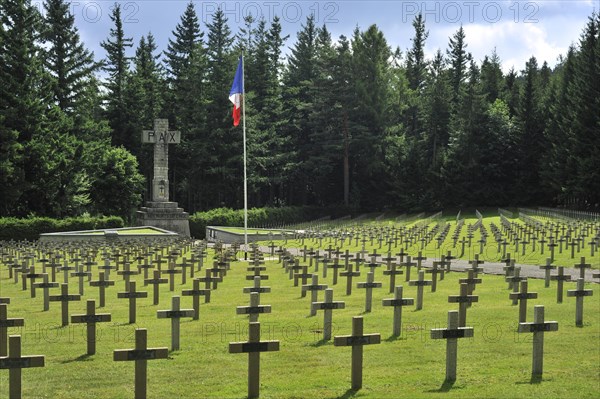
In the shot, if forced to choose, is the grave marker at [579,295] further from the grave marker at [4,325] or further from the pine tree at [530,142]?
the pine tree at [530,142]

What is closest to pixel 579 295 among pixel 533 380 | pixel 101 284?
pixel 533 380

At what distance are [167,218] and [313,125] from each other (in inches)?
920

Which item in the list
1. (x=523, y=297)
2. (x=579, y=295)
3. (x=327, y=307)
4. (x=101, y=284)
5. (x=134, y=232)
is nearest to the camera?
(x=327, y=307)

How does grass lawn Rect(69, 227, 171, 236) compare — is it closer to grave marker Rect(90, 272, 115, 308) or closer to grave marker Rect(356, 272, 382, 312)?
grave marker Rect(90, 272, 115, 308)

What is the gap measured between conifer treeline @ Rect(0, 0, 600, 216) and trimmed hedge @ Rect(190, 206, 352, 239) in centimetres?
366

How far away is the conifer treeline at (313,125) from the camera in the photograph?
56.8 metres

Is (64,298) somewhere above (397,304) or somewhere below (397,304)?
below

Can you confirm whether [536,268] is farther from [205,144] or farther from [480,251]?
[205,144]

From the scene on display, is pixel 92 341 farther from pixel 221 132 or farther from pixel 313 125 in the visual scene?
pixel 313 125

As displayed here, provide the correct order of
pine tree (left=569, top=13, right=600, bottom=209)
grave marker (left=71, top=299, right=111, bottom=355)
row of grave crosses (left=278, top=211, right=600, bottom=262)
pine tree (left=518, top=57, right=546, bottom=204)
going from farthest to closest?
pine tree (left=518, top=57, right=546, bottom=204) → pine tree (left=569, top=13, right=600, bottom=209) → row of grave crosses (left=278, top=211, right=600, bottom=262) → grave marker (left=71, top=299, right=111, bottom=355)

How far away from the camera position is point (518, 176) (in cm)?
6750

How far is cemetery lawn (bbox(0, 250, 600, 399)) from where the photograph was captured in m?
8.34

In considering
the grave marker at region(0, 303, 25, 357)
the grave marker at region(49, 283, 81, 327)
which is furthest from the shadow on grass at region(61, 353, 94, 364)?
the grave marker at region(49, 283, 81, 327)

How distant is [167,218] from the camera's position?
50781mm
